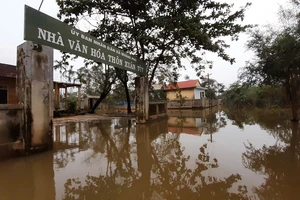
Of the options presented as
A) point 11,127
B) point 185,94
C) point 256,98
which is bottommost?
point 11,127

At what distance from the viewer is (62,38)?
19.4 feet

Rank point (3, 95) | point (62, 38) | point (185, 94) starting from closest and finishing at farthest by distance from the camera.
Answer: point (62, 38) → point (3, 95) → point (185, 94)

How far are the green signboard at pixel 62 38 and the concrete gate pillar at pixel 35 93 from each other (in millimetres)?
395

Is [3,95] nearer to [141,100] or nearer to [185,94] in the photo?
[141,100]

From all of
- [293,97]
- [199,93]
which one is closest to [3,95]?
[293,97]

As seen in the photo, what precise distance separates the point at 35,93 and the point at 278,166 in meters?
6.01

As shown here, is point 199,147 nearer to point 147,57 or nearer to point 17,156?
point 17,156

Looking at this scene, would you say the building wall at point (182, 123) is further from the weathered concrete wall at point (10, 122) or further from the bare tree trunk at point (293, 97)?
the weathered concrete wall at point (10, 122)

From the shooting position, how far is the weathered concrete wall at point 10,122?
5016 mm

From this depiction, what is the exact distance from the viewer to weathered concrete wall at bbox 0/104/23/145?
5.02 m

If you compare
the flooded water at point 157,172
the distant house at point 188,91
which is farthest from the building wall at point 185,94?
the flooded water at point 157,172

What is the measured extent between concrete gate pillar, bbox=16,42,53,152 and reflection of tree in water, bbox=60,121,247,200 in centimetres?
187

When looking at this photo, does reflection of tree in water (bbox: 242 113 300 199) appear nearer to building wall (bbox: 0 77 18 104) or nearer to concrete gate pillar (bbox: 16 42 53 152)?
concrete gate pillar (bbox: 16 42 53 152)

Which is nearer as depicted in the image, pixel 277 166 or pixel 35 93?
pixel 277 166
